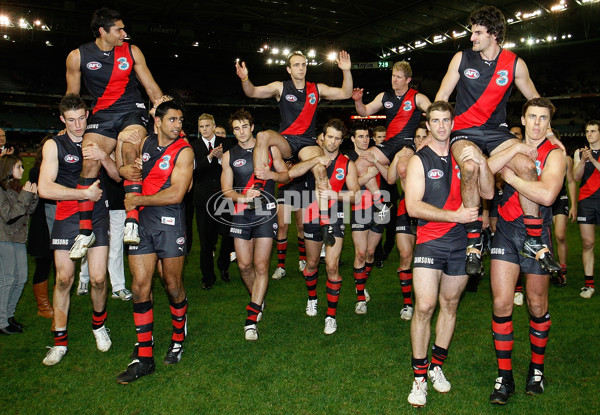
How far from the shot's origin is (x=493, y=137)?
17.6 feet

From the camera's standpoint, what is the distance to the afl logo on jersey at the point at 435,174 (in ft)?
16.3

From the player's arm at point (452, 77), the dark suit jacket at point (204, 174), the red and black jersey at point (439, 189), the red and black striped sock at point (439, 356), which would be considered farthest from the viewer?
the dark suit jacket at point (204, 174)

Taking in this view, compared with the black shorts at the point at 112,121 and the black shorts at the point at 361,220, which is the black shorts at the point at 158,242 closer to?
the black shorts at the point at 112,121

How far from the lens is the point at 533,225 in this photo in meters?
4.73

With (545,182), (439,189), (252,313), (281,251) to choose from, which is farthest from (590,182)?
(252,313)

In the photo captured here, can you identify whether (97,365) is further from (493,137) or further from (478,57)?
(478,57)

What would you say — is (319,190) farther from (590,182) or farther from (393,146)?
(590,182)

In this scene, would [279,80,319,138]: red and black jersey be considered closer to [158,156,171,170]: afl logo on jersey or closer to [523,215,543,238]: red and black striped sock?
[158,156,171,170]: afl logo on jersey

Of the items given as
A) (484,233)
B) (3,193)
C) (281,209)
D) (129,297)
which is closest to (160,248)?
(3,193)

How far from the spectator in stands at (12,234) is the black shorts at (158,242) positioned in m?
2.14

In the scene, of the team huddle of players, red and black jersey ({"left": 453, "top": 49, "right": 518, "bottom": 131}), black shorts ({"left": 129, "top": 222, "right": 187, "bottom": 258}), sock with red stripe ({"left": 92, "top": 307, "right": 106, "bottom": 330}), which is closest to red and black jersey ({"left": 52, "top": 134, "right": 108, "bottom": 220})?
the team huddle of players

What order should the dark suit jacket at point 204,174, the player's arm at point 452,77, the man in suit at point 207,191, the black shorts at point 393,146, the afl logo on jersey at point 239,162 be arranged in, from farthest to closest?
1. the dark suit jacket at point 204,174
2. the man in suit at point 207,191
3. the black shorts at point 393,146
4. the afl logo on jersey at point 239,162
5. the player's arm at point 452,77

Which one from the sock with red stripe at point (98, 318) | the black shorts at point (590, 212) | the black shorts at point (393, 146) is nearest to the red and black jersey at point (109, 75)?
the sock with red stripe at point (98, 318)

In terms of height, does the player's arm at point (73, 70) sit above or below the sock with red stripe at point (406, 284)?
above
